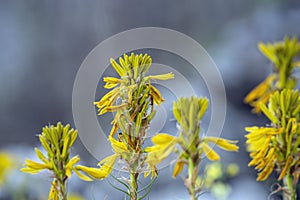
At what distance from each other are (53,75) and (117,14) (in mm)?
457

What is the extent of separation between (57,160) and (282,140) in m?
0.23

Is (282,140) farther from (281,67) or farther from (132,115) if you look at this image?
(281,67)

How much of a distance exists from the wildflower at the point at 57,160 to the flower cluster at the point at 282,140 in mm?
182

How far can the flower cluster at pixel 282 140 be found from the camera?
47cm

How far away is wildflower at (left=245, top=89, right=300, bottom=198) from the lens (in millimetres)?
472

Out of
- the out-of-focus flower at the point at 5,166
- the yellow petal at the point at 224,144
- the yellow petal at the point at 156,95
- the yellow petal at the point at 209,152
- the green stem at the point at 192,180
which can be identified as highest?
the out-of-focus flower at the point at 5,166

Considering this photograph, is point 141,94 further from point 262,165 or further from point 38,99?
point 38,99

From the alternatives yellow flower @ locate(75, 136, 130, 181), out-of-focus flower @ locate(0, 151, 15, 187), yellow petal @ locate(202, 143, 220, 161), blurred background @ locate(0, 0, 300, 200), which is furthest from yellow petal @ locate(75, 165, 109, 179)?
blurred background @ locate(0, 0, 300, 200)

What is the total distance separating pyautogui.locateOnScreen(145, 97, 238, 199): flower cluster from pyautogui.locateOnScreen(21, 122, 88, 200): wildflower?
94mm

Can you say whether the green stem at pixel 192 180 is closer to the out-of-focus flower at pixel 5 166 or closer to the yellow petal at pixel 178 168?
the yellow petal at pixel 178 168

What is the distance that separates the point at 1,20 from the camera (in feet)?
8.49

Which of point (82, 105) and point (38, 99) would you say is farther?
point (38, 99)

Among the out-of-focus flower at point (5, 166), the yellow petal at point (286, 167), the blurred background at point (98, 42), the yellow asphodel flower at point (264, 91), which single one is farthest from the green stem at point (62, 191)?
the blurred background at point (98, 42)

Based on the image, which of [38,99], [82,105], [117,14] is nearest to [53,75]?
[38,99]
